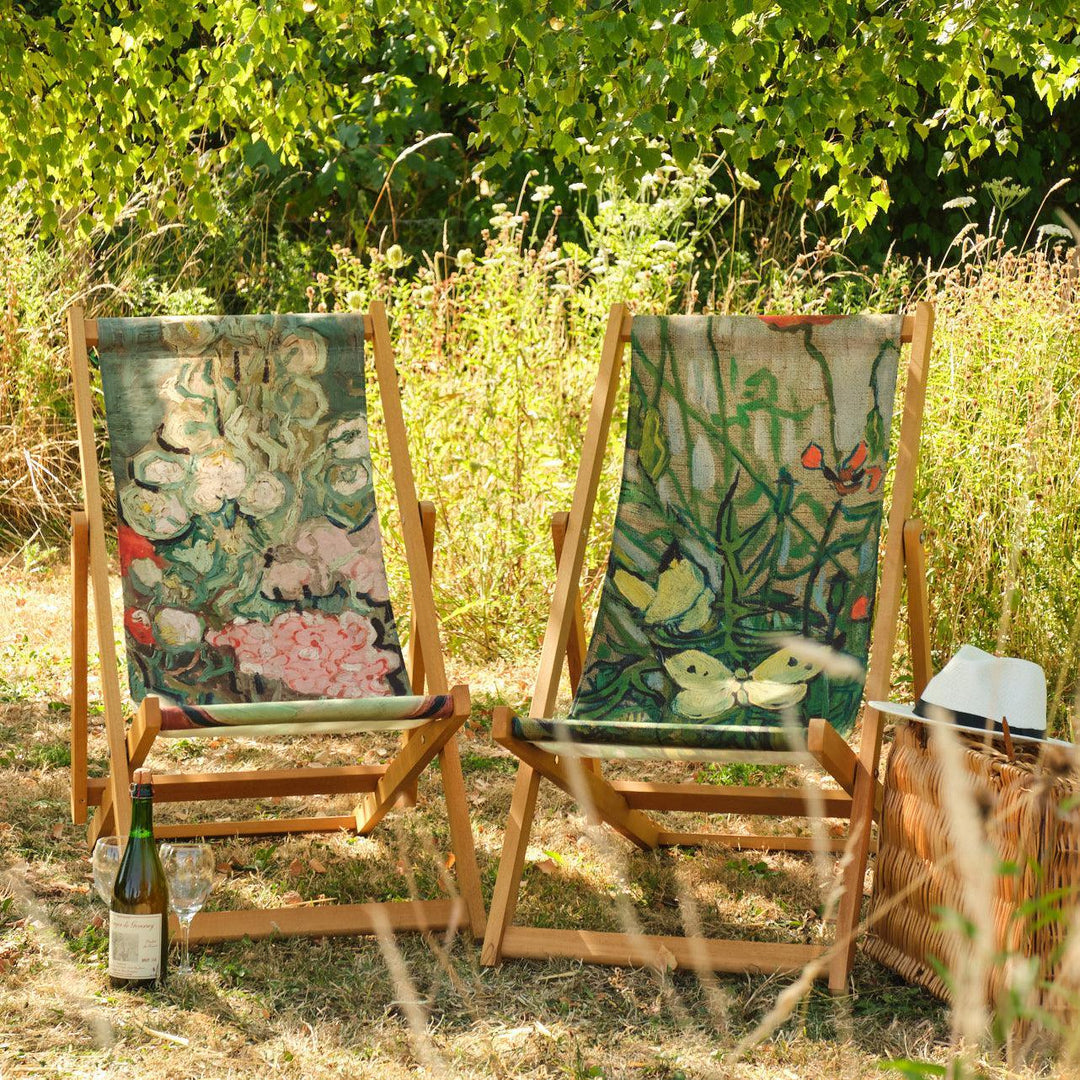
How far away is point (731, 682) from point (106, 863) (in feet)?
3.78

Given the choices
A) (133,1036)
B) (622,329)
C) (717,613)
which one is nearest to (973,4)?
(622,329)

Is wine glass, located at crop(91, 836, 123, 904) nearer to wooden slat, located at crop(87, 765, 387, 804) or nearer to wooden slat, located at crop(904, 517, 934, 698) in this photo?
wooden slat, located at crop(87, 765, 387, 804)

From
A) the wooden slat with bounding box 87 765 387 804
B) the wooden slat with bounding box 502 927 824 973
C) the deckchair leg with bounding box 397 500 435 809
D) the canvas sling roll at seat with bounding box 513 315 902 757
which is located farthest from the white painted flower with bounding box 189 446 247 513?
the wooden slat with bounding box 502 927 824 973

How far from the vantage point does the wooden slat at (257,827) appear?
106 inches

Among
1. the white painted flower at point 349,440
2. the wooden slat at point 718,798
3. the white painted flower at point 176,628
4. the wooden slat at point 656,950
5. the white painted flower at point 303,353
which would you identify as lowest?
the wooden slat at point 656,950

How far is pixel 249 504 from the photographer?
278cm

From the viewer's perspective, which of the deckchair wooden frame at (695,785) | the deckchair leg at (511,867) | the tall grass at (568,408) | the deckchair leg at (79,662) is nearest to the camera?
the deckchair wooden frame at (695,785)

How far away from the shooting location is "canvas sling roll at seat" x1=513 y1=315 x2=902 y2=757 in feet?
8.65

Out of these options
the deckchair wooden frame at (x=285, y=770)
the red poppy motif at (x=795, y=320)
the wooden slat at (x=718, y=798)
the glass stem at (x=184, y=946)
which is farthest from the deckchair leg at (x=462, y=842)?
the red poppy motif at (x=795, y=320)

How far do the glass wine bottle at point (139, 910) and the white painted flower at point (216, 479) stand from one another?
31.5 inches

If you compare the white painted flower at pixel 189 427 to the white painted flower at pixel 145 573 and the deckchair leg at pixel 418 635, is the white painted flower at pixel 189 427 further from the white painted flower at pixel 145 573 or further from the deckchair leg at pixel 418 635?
the deckchair leg at pixel 418 635

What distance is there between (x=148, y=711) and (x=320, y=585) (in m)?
0.72

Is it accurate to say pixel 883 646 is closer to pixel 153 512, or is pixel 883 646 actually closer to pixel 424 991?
pixel 424 991

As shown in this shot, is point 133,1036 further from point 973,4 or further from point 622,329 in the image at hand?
point 973,4
